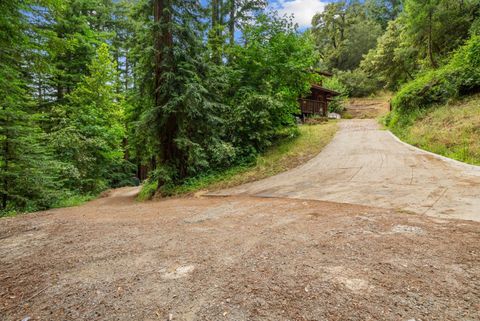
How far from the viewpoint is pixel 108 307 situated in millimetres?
1655

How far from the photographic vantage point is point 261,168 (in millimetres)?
8672

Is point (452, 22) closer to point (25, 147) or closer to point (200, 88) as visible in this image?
point (200, 88)

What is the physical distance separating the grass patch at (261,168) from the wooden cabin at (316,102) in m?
7.63

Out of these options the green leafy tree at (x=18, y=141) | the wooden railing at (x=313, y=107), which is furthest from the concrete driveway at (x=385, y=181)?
the wooden railing at (x=313, y=107)

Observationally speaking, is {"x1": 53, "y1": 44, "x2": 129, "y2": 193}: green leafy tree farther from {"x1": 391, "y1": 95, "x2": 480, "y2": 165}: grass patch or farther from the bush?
the bush

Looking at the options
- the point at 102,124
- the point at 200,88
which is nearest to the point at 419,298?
the point at 200,88

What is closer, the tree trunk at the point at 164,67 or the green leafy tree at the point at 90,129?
the tree trunk at the point at 164,67

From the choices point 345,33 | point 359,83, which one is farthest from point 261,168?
point 345,33

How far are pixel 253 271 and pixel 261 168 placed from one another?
21.9 feet

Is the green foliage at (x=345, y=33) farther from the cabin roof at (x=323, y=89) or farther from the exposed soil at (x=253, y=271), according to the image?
the exposed soil at (x=253, y=271)

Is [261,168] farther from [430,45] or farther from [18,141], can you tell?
[430,45]

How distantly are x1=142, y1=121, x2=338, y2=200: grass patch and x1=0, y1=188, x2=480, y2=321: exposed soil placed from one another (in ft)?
14.7

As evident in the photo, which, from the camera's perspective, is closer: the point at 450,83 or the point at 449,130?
the point at 449,130

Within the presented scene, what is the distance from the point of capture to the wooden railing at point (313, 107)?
17844 mm
